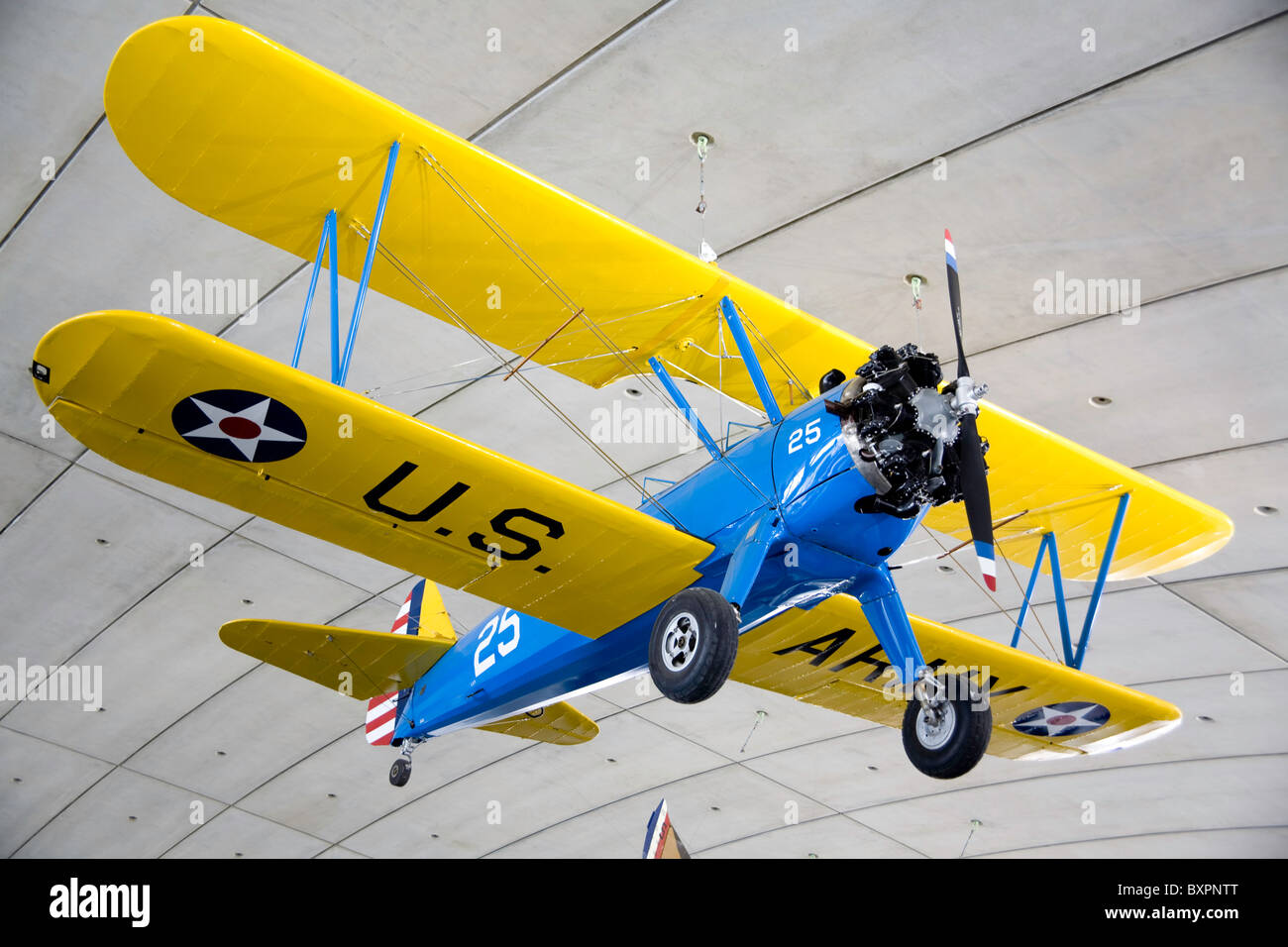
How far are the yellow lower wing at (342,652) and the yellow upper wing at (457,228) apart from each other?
2406mm

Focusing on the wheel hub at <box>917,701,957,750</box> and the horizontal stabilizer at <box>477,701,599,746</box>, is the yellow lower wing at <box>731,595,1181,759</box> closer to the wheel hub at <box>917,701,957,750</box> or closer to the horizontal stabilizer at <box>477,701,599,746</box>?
the wheel hub at <box>917,701,957,750</box>

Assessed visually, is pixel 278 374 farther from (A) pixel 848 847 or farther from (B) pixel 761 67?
(A) pixel 848 847

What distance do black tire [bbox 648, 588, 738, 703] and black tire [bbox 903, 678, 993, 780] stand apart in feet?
4.15

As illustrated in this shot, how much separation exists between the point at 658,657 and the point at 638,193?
4.02 meters

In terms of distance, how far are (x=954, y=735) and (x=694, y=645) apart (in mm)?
1492

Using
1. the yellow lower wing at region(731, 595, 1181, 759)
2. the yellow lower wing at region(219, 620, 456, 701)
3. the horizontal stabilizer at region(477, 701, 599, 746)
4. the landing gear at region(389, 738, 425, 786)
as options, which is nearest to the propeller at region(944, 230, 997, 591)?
the yellow lower wing at region(731, 595, 1181, 759)

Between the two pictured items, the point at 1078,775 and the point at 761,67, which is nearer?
the point at 761,67

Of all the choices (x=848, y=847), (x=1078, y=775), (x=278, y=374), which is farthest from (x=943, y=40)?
(x=848, y=847)

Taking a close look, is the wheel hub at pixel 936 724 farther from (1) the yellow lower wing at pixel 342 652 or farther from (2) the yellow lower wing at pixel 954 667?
(1) the yellow lower wing at pixel 342 652

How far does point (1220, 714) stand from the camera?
13180 millimetres

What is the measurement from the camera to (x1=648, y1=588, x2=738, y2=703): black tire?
533cm

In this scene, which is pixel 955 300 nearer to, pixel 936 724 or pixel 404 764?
pixel 936 724

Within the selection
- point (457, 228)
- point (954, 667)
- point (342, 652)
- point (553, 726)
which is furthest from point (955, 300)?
point (553, 726)
